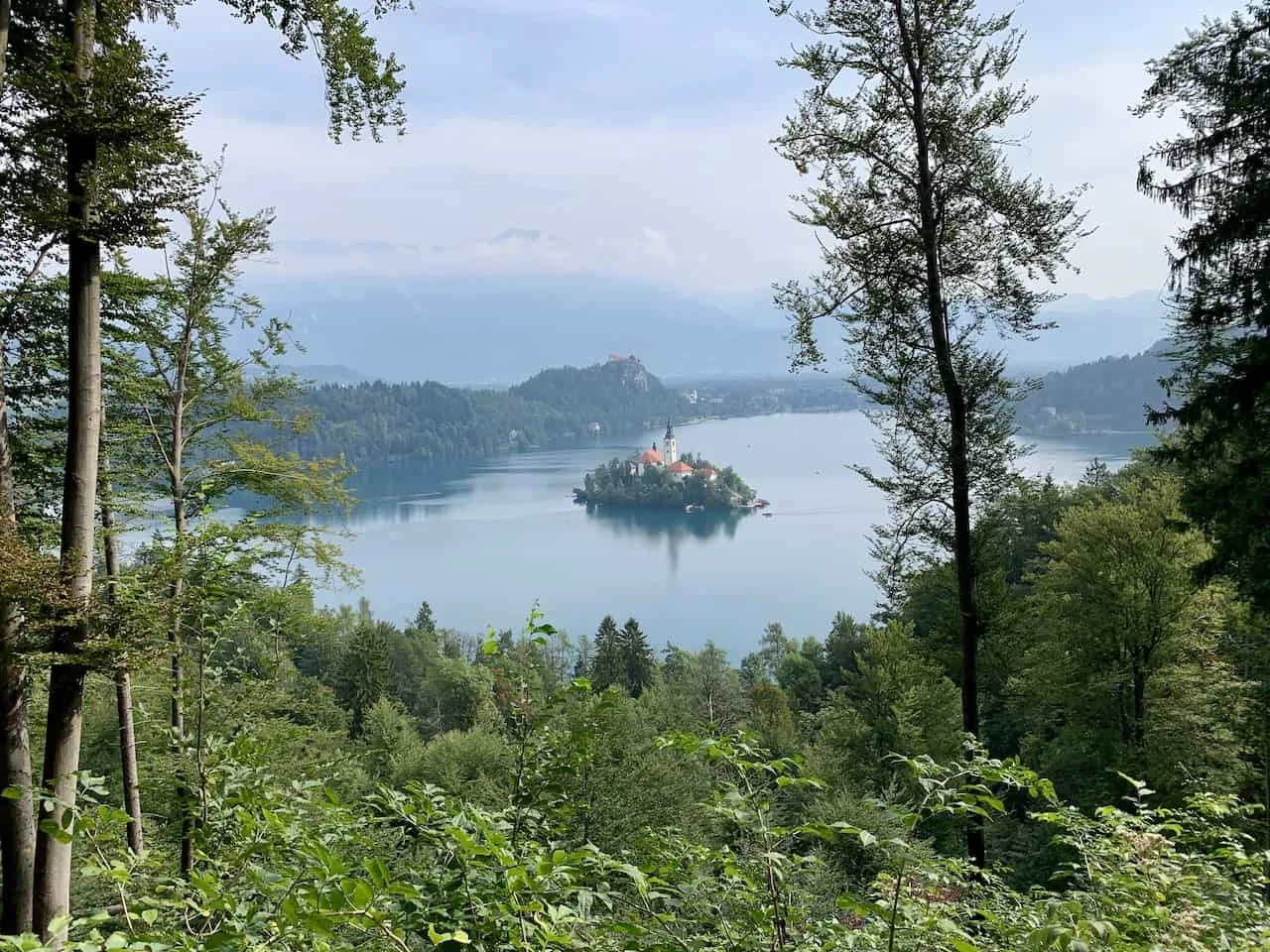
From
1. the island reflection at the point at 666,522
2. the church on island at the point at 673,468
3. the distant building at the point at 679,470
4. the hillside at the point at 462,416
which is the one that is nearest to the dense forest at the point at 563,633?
the island reflection at the point at 666,522

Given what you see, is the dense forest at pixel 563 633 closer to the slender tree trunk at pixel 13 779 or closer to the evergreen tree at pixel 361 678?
the slender tree trunk at pixel 13 779

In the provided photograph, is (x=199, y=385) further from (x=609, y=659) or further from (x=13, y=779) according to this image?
(x=609, y=659)

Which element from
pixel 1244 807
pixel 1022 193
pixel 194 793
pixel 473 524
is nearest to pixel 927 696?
pixel 1022 193

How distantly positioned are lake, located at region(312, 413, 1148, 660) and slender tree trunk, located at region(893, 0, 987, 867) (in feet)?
102

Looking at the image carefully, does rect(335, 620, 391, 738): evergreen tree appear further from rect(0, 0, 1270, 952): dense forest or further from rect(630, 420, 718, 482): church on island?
rect(630, 420, 718, 482): church on island

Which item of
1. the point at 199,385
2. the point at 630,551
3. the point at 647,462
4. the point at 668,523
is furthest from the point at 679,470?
the point at 199,385

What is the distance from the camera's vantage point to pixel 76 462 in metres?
3.75

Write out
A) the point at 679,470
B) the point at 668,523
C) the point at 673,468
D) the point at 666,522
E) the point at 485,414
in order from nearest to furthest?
the point at 668,523
the point at 666,522
the point at 679,470
the point at 673,468
the point at 485,414

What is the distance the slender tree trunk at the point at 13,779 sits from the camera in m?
3.53

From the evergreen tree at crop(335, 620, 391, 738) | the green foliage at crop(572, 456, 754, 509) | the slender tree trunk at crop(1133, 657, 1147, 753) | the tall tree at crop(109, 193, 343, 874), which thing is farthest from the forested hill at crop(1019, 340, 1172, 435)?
the tall tree at crop(109, 193, 343, 874)

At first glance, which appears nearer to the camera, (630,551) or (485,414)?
(630,551)

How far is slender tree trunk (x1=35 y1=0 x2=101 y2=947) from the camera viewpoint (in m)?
3.51

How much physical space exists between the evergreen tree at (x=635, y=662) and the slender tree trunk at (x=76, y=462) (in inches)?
1160

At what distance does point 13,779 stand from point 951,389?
6.54m
